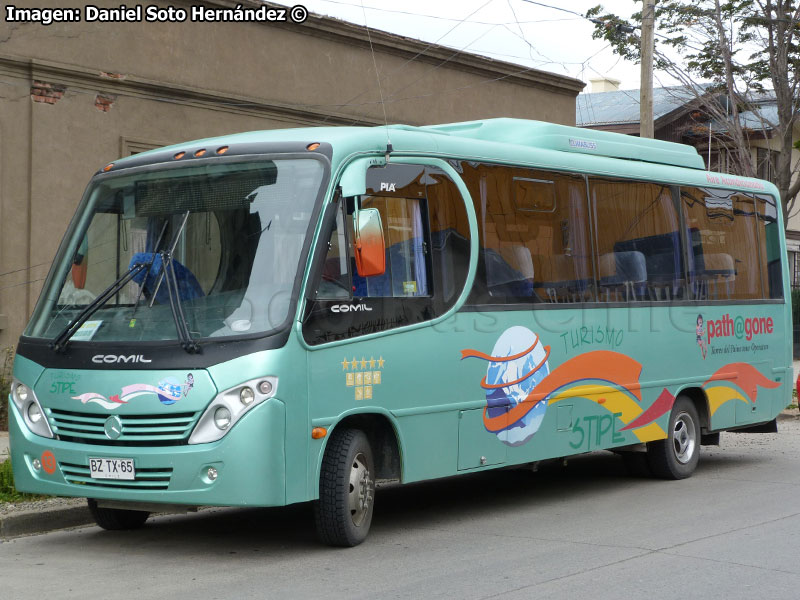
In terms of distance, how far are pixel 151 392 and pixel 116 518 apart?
180cm

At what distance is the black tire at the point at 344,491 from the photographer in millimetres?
7801

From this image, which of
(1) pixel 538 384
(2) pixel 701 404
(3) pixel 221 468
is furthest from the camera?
(2) pixel 701 404

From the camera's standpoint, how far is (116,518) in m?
8.76

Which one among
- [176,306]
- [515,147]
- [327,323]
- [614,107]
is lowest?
[327,323]

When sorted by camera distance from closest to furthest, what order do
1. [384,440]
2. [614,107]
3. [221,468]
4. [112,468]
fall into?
[221,468] < [112,468] < [384,440] < [614,107]

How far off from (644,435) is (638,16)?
13386 millimetres

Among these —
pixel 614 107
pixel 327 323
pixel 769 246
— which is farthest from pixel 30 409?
pixel 614 107

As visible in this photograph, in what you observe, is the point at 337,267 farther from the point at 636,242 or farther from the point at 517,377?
the point at 636,242

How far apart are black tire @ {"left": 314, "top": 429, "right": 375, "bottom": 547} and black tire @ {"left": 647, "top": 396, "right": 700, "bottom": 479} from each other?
173 inches

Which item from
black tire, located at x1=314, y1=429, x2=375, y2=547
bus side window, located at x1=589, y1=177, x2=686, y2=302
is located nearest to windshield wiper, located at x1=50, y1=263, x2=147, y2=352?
black tire, located at x1=314, y1=429, x2=375, y2=547

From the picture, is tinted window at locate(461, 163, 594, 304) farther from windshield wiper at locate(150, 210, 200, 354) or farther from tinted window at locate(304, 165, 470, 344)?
windshield wiper at locate(150, 210, 200, 354)

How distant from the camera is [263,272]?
7660 millimetres

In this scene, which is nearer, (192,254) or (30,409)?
(192,254)

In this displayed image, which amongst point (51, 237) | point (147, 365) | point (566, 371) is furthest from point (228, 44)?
point (147, 365)
